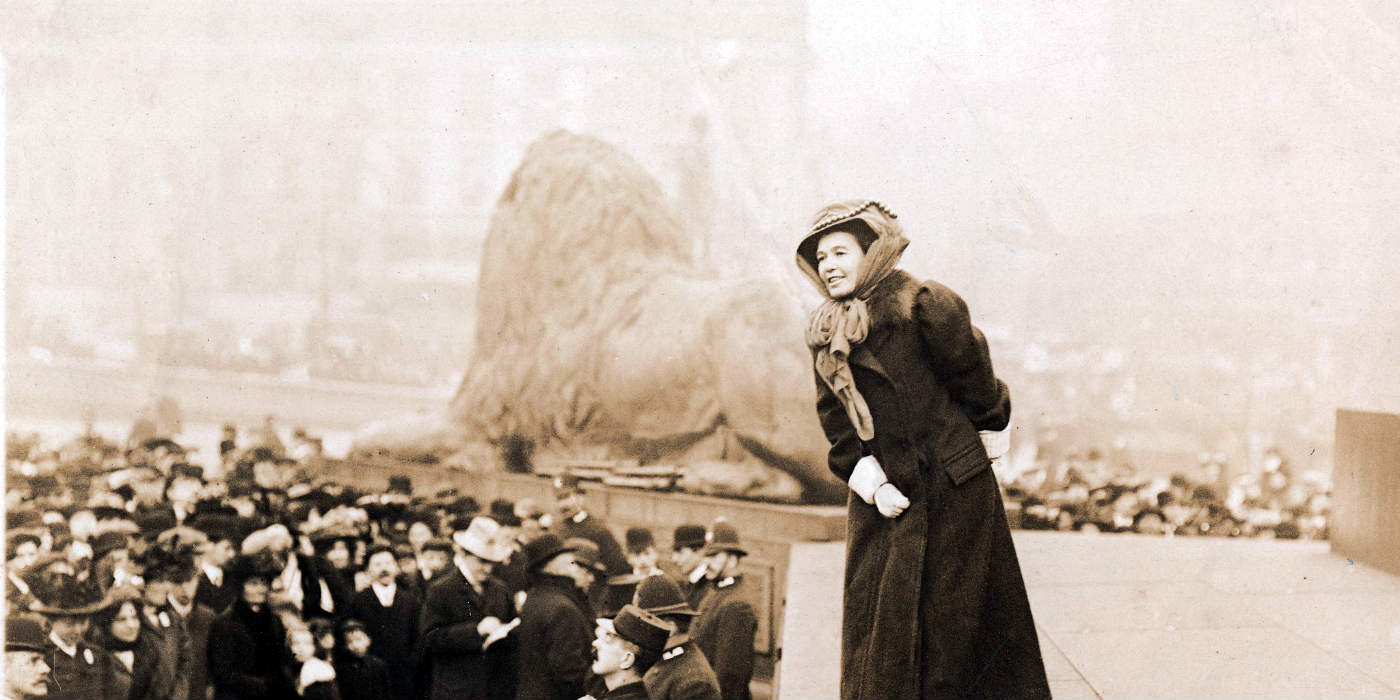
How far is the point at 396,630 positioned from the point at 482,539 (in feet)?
2.43

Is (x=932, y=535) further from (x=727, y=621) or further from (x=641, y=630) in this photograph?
(x=727, y=621)

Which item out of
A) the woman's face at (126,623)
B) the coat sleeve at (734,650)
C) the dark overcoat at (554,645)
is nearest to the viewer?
the coat sleeve at (734,650)

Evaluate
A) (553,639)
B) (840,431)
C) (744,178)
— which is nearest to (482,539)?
(553,639)

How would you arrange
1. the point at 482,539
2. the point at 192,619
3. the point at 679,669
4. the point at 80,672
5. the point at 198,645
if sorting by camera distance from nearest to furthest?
the point at 679,669, the point at 482,539, the point at 198,645, the point at 192,619, the point at 80,672

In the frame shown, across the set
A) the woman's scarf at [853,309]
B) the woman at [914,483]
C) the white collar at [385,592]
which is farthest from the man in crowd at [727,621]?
the woman's scarf at [853,309]

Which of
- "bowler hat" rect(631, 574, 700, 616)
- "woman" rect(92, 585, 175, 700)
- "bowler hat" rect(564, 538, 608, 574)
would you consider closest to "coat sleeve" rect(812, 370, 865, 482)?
"bowler hat" rect(631, 574, 700, 616)

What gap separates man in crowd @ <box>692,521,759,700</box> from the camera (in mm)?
6367

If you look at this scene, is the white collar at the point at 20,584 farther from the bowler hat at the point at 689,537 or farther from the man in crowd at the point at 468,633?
the bowler hat at the point at 689,537

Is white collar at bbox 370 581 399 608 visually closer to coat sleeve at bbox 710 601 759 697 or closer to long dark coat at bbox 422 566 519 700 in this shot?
long dark coat at bbox 422 566 519 700

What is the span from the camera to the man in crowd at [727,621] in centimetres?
637

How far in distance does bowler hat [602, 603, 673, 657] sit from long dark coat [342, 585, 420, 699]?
112 inches

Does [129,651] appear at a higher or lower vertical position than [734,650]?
lower

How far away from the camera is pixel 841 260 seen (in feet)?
11.1

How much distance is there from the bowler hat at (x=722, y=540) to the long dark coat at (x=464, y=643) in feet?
3.96
